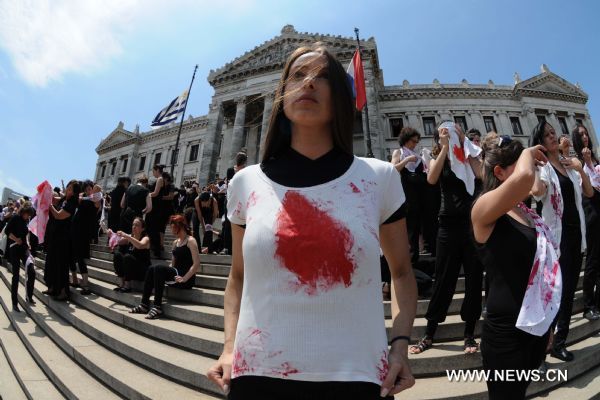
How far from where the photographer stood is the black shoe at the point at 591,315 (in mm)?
4005

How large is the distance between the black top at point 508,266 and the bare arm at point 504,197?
0.28ft

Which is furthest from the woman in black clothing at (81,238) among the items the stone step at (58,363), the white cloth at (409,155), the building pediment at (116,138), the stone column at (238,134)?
the building pediment at (116,138)

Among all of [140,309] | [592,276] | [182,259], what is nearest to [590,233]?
[592,276]

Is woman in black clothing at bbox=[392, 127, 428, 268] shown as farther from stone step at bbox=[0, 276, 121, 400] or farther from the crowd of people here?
stone step at bbox=[0, 276, 121, 400]

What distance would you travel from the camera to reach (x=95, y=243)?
1087cm

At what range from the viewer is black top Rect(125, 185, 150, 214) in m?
7.59

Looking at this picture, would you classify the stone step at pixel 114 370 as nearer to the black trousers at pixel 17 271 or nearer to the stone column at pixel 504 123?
the black trousers at pixel 17 271

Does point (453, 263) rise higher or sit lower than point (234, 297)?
higher

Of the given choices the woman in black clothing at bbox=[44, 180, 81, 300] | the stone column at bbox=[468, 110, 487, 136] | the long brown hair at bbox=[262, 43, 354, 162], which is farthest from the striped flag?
the stone column at bbox=[468, 110, 487, 136]

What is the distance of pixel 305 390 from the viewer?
928mm

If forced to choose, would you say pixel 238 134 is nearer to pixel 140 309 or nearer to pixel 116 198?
pixel 116 198

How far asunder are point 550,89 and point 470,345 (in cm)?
4054

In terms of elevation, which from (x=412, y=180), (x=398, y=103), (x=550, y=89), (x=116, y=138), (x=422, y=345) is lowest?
(x=422, y=345)

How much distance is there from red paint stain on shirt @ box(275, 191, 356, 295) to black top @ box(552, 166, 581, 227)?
3726 mm
